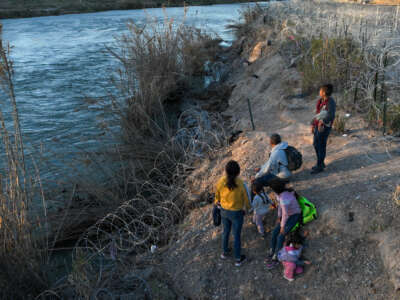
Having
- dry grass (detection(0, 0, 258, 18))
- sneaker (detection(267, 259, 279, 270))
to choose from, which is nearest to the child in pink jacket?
sneaker (detection(267, 259, 279, 270))

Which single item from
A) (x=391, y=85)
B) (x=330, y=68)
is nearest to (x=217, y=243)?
(x=391, y=85)

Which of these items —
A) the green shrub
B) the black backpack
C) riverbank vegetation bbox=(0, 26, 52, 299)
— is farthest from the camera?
the green shrub

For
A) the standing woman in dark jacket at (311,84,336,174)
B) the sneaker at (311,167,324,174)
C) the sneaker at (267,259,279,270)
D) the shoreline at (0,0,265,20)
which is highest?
the shoreline at (0,0,265,20)

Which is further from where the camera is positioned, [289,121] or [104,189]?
[289,121]

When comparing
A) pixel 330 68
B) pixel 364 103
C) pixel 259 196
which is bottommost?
pixel 259 196

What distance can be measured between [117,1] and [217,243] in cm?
4451

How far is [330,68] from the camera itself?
8.40 metres

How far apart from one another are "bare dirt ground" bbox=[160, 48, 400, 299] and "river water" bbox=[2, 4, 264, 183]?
2.43 m

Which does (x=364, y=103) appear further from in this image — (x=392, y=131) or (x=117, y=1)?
(x=117, y=1)

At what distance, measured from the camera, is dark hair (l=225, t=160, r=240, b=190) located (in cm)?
389

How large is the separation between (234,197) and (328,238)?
1267 millimetres

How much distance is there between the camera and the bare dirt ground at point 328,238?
3.84m

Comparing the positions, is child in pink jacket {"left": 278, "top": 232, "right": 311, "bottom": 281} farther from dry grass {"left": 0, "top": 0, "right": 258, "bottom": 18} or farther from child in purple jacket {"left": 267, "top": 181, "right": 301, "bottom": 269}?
dry grass {"left": 0, "top": 0, "right": 258, "bottom": 18}

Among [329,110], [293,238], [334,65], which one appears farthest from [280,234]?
[334,65]
